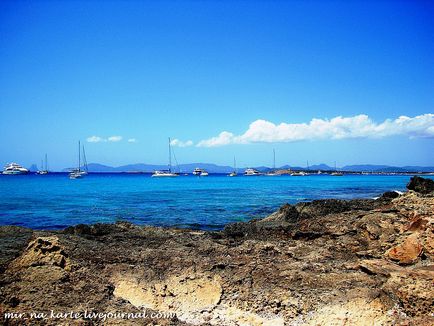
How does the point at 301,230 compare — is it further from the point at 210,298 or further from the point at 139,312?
the point at 139,312

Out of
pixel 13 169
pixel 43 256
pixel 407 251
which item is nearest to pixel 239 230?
pixel 407 251

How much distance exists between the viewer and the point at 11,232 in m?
10.4

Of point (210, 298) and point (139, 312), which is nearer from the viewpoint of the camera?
point (139, 312)

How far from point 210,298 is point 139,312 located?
5.06 ft

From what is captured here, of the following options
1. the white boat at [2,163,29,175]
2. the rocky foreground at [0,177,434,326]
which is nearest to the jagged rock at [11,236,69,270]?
the rocky foreground at [0,177,434,326]

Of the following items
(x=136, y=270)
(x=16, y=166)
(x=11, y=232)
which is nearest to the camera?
(x=136, y=270)

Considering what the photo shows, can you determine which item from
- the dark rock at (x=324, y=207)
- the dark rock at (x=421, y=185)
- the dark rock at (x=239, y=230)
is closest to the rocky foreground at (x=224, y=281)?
the dark rock at (x=239, y=230)

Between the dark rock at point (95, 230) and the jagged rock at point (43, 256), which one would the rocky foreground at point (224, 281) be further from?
the dark rock at point (95, 230)

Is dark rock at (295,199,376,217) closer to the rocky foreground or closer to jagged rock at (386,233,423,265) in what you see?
the rocky foreground

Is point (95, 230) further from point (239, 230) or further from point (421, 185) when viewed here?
point (421, 185)

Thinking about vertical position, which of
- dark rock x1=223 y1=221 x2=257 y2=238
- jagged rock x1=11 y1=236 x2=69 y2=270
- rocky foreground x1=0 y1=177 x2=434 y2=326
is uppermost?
jagged rock x1=11 y1=236 x2=69 y2=270

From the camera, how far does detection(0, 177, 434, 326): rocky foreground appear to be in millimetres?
5980

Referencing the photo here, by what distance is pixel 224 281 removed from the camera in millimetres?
7238

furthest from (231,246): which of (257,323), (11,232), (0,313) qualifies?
(11,232)
